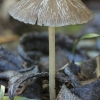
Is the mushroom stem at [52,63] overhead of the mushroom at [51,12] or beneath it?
beneath

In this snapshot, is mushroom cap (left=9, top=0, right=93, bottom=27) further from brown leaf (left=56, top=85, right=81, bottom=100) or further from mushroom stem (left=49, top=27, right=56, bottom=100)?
brown leaf (left=56, top=85, right=81, bottom=100)

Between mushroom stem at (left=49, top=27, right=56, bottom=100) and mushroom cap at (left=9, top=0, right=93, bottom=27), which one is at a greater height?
mushroom cap at (left=9, top=0, right=93, bottom=27)

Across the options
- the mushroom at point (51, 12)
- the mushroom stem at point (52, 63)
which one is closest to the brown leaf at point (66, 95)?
the mushroom stem at point (52, 63)

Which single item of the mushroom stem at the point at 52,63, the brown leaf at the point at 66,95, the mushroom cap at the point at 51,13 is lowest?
the brown leaf at the point at 66,95

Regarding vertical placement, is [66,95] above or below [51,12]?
below

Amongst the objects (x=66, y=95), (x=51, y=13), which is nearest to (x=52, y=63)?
(x=66, y=95)

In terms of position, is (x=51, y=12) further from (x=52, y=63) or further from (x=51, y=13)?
(x=52, y=63)

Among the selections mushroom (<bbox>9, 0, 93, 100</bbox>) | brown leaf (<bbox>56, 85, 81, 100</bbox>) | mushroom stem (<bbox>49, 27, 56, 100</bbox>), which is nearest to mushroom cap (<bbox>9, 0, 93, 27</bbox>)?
mushroom (<bbox>9, 0, 93, 100</bbox>)

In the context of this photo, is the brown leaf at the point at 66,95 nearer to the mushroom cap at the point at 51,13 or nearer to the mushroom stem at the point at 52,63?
the mushroom stem at the point at 52,63
